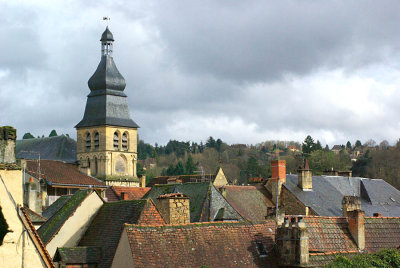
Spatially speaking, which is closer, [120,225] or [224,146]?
[120,225]

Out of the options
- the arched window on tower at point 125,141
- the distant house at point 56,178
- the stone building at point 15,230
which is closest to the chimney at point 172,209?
the stone building at point 15,230

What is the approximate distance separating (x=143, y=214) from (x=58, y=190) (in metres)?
52.6

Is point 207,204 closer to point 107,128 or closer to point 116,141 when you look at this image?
point 107,128

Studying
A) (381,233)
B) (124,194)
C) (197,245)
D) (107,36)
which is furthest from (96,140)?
(197,245)

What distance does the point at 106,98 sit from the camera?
96.9 meters

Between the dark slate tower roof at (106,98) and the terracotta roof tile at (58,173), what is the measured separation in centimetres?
1576

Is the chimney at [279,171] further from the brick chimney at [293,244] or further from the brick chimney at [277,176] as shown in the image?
the brick chimney at [293,244]

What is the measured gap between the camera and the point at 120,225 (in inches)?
900

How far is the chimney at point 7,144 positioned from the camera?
17500 millimetres

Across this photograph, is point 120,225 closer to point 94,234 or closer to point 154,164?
point 94,234

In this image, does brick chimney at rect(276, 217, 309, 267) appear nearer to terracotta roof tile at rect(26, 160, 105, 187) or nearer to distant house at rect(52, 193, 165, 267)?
distant house at rect(52, 193, 165, 267)

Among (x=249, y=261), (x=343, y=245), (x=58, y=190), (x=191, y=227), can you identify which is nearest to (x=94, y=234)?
(x=191, y=227)

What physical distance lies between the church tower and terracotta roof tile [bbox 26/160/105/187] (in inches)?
516

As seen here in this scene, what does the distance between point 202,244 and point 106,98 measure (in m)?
76.3
